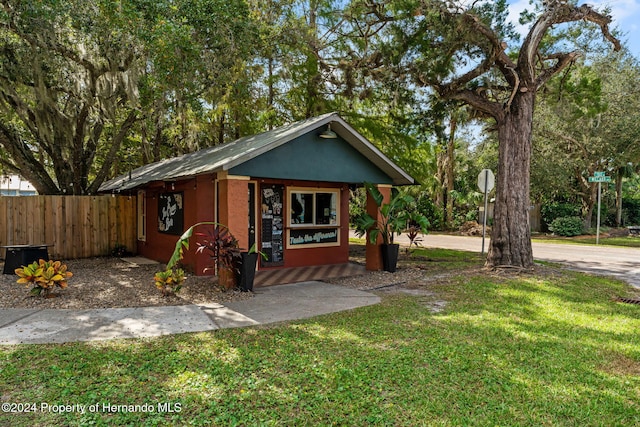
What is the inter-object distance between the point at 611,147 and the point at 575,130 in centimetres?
174

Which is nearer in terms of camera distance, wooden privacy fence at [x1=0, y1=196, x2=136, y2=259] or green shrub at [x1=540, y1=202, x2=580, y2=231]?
wooden privacy fence at [x1=0, y1=196, x2=136, y2=259]

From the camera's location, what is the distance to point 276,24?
11.6 m

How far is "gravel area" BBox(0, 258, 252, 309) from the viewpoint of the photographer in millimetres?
6453

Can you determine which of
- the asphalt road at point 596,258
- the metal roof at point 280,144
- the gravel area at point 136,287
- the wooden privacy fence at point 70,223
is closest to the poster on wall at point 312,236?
the gravel area at point 136,287

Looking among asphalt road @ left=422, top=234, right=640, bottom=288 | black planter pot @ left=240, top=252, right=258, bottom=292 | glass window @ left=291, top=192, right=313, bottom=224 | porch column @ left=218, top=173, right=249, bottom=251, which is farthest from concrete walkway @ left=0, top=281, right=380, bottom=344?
asphalt road @ left=422, top=234, right=640, bottom=288

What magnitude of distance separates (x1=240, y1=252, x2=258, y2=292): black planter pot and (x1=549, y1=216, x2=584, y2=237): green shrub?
19.4 metres

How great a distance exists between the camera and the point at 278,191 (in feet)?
32.6

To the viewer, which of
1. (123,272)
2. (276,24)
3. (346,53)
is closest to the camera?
(123,272)

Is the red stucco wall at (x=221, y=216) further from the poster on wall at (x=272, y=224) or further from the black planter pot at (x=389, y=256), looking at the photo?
the black planter pot at (x=389, y=256)

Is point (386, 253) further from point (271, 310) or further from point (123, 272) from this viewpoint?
point (123, 272)

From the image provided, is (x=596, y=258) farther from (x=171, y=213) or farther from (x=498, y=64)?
(x=171, y=213)

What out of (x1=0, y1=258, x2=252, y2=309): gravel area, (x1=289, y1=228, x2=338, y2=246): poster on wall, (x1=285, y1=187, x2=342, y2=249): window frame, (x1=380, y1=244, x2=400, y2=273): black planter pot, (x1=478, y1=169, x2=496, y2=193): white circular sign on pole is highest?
(x1=478, y1=169, x2=496, y2=193): white circular sign on pole

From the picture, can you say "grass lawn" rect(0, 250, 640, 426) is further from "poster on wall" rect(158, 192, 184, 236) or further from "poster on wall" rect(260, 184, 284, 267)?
"poster on wall" rect(158, 192, 184, 236)

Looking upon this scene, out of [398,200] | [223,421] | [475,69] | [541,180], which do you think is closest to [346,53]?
[475,69]
